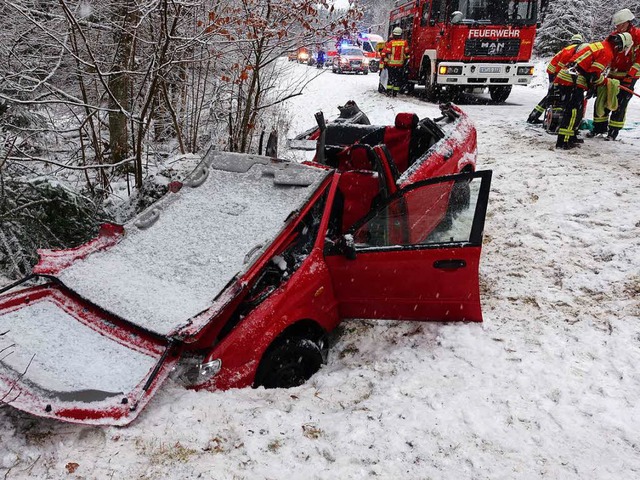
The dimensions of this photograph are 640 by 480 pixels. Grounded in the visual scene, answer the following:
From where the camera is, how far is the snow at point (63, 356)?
253 cm

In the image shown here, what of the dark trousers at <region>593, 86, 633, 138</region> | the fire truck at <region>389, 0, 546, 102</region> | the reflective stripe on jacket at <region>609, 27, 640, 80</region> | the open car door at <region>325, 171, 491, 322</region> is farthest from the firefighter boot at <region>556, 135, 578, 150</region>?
the fire truck at <region>389, 0, 546, 102</region>

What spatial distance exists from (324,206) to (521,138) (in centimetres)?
667

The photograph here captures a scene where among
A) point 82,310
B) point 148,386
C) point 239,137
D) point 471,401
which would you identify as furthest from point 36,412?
point 239,137

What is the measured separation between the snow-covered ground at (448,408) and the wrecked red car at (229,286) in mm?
200

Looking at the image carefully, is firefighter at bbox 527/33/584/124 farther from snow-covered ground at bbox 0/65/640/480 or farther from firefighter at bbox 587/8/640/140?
snow-covered ground at bbox 0/65/640/480

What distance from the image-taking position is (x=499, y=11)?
472 inches

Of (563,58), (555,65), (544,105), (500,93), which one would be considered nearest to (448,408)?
(544,105)

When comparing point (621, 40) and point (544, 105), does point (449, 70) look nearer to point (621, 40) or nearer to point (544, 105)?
point (544, 105)

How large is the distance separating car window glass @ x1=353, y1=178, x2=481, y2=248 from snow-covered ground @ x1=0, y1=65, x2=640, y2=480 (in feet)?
2.54

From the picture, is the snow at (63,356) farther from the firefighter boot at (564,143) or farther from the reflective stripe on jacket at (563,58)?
the reflective stripe on jacket at (563,58)

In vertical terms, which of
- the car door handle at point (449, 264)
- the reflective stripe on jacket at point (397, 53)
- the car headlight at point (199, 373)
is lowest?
the car headlight at point (199, 373)

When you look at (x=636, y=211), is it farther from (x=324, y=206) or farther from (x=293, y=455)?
(x=293, y=455)

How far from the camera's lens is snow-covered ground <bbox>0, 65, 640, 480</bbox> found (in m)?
2.42

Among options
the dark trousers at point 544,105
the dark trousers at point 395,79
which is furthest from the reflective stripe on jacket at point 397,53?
the dark trousers at point 544,105
